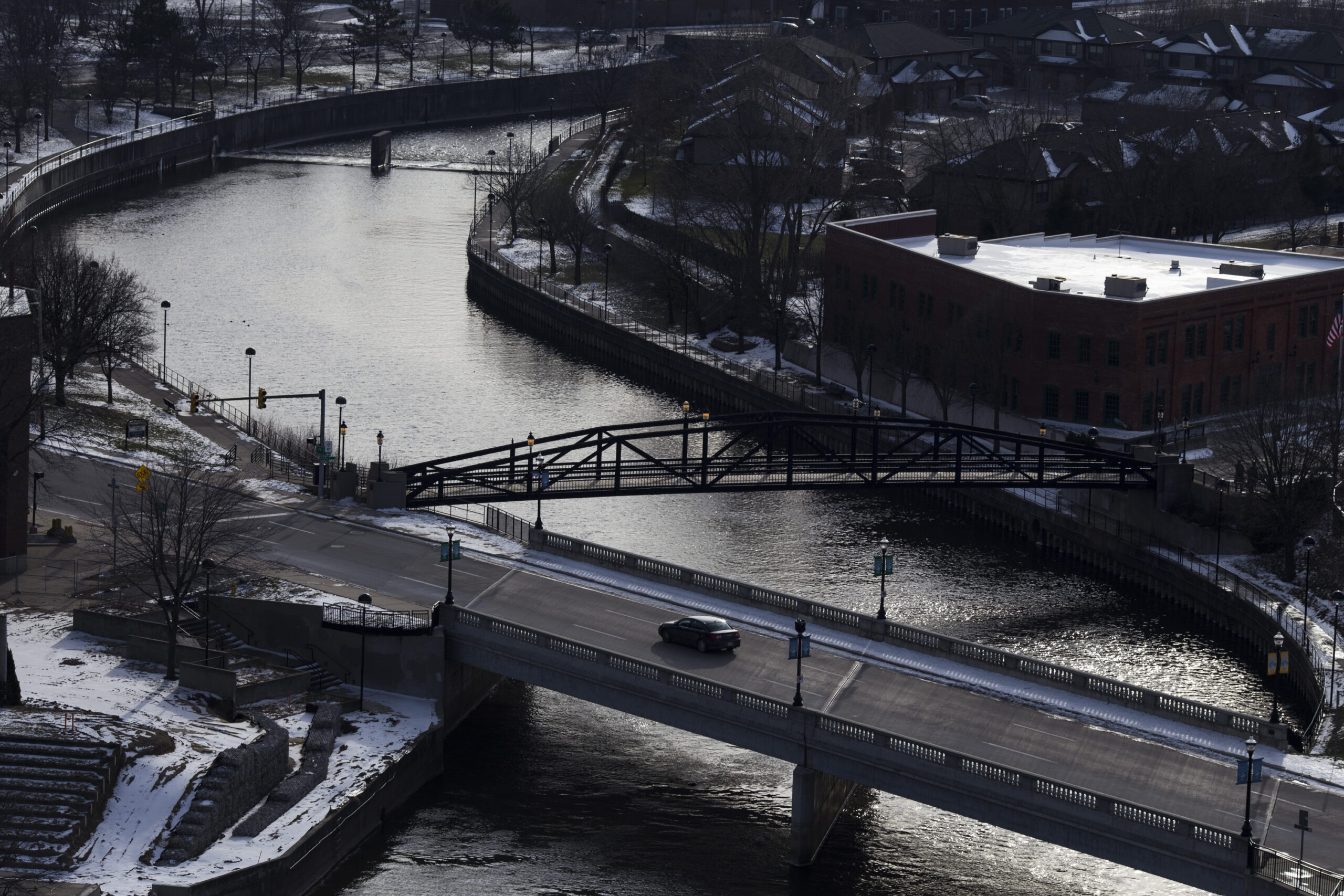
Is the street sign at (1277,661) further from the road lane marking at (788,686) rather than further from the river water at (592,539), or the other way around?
the road lane marking at (788,686)

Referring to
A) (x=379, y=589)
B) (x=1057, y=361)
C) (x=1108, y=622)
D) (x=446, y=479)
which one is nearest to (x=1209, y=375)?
(x=1057, y=361)

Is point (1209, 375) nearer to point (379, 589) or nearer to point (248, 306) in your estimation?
point (379, 589)

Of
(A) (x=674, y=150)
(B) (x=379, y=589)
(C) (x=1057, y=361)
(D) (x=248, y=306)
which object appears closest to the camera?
(B) (x=379, y=589)

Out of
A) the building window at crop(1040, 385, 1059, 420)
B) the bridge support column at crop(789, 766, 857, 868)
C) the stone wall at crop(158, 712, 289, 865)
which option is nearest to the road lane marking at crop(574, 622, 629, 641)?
the bridge support column at crop(789, 766, 857, 868)

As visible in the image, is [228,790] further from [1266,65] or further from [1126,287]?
[1266,65]

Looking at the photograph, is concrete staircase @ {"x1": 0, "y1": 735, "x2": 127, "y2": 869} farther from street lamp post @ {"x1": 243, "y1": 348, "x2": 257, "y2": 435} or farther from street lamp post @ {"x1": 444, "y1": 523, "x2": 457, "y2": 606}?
street lamp post @ {"x1": 243, "y1": 348, "x2": 257, "y2": 435}

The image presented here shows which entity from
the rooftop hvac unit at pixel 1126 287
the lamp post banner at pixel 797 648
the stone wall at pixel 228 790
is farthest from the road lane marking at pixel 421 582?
the rooftop hvac unit at pixel 1126 287
